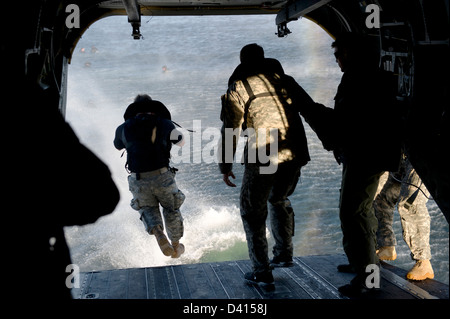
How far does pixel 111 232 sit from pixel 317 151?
1415 cm

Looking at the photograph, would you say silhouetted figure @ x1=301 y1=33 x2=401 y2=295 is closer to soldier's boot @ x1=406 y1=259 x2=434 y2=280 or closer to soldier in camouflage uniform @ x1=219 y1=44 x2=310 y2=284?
soldier in camouflage uniform @ x1=219 y1=44 x2=310 y2=284

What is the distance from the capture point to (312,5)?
4.82 metres

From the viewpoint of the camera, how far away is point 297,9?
222 inches

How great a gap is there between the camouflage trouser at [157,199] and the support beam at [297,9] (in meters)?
2.51

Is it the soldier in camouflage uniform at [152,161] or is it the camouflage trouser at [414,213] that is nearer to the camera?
the camouflage trouser at [414,213]

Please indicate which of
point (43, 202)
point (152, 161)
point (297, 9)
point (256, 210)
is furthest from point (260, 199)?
point (297, 9)

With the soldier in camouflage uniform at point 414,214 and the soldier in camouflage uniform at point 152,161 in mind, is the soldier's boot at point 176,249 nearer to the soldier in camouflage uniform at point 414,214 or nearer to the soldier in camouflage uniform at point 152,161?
the soldier in camouflage uniform at point 152,161

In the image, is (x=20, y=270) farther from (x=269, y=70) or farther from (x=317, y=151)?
(x=317, y=151)

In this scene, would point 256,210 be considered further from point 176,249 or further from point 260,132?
point 176,249

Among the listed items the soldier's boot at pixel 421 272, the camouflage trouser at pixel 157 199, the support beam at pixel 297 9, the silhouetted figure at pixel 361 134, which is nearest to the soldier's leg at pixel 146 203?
the camouflage trouser at pixel 157 199

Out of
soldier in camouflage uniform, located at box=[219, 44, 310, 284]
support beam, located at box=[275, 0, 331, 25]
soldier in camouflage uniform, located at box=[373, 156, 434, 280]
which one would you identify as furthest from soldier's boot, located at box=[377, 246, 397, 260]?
support beam, located at box=[275, 0, 331, 25]

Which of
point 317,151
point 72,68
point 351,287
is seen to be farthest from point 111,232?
point 72,68

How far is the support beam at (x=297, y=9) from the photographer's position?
15.6 feet

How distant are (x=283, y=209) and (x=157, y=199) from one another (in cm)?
160
